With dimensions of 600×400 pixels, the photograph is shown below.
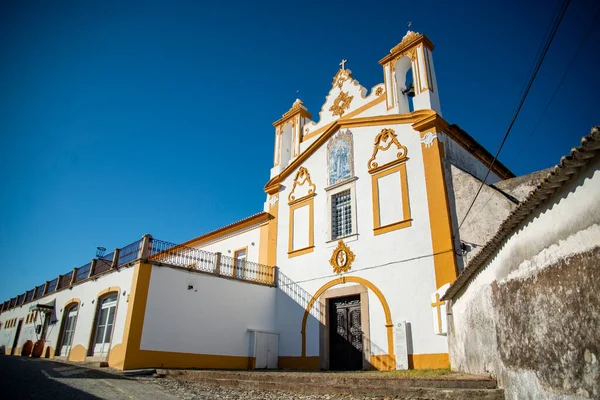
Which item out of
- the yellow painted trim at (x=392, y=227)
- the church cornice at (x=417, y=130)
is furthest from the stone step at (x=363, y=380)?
the church cornice at (x=417, y=130)

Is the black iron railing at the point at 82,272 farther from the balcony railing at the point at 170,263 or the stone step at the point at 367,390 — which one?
the stone step at the point at 367,390

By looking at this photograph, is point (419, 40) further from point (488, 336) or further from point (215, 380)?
point (215, 380)

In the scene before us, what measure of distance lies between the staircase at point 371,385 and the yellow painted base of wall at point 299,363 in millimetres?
4465

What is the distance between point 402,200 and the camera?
12.5 metres

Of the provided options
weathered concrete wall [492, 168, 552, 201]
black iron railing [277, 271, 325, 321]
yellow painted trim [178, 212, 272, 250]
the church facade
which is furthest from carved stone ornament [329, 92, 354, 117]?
weathered concrete wall [492, 168, 552, 201]

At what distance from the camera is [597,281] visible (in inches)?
135

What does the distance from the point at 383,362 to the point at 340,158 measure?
7.20 metres

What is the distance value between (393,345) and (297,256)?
5113mm

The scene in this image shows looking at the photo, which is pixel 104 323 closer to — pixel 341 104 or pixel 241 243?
pixel 241 243

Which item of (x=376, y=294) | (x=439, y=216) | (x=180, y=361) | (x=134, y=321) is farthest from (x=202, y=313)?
(x=439, y=216)

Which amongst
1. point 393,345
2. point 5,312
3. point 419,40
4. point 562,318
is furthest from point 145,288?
point 5,312

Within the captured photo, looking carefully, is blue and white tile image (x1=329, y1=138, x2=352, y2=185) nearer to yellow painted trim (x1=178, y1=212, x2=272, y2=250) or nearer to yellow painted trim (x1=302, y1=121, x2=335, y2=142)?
yellow painted trim (x1=302, y1=121, x2=335, y2=142)

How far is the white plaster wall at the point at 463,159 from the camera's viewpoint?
41.5ft

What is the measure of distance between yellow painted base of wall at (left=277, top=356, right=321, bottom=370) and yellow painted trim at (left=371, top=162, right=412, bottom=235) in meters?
4.72
